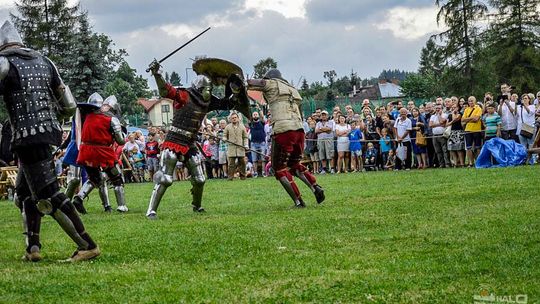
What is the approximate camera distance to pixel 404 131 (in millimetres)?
21516

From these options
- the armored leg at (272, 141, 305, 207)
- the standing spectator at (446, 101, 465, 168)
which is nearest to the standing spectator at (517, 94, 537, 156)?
the standing spectator at (446, 101, 465, 168)

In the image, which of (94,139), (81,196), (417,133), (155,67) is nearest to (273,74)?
(155,67)

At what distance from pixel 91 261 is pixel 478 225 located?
3839 mm

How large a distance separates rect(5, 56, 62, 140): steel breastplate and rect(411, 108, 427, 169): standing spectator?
1500 cm

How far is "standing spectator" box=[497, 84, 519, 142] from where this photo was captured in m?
18.9

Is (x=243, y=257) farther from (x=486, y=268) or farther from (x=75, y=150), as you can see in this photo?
(x=75, y=150)

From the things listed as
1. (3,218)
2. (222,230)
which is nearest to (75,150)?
(3,218)

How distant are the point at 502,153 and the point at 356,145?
4.87m

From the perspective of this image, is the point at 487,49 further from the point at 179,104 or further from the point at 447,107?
the point at 179,104

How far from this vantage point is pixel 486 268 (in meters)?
5.91

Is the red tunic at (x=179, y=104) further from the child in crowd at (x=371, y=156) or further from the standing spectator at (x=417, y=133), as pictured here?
the child in crowd at (x=371, y=156)

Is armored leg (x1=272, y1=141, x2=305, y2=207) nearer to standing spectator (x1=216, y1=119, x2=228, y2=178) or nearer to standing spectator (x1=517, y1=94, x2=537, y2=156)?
standing spectator (x1=517, y1=94, x2=537, y2=156)

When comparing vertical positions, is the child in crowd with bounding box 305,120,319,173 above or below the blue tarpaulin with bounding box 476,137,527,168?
above

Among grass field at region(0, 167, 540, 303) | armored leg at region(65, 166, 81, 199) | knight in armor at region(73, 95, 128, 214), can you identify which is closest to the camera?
grass field at region(0, 167, 540, 303)
